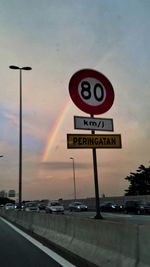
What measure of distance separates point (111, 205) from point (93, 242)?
56950 mm

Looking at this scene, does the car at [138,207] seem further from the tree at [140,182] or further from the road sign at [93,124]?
the tree at [140,182]

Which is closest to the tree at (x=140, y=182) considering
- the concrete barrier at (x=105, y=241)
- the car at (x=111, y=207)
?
Answer: the car at (x=111, y=207)

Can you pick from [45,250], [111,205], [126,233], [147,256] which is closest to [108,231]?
[126,233]

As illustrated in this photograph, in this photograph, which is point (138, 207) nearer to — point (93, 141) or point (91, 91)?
point (93, 141)

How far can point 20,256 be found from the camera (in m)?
14.1

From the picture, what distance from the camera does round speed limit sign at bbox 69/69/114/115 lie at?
1249 cm

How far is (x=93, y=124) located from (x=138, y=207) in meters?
44.5

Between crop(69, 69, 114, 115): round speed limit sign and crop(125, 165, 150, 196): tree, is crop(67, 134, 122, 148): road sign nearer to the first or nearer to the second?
crop(69, 69, 114, 115): round speed limit sign

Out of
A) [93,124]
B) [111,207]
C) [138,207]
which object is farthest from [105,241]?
[111,207]

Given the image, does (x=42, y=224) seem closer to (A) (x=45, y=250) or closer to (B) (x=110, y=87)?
(A) (x=45, y=250)

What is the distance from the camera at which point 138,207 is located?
185ft

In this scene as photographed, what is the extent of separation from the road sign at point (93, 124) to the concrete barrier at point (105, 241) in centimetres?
218

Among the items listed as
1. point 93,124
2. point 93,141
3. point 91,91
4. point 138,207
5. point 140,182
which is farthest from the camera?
point 140,182

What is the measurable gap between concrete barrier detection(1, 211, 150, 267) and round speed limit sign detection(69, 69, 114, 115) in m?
2.60
